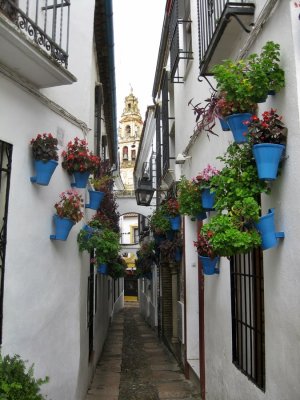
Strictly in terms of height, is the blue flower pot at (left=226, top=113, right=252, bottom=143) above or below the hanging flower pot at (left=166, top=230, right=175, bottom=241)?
above

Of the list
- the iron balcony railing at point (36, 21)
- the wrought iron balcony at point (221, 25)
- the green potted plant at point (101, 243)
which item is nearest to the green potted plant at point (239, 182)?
the wrought iron balcony at point (221, 25)

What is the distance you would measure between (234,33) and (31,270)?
3.33m

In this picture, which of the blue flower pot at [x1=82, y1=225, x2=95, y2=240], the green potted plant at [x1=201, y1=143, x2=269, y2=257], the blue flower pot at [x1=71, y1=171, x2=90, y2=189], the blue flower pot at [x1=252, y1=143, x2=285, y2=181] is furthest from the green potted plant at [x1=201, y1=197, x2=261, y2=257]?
the blue flower pot at [x1=82, y1=225, x2=95, y2=240]

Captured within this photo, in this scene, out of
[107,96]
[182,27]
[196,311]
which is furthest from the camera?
[107,96]

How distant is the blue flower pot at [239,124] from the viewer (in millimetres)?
3707

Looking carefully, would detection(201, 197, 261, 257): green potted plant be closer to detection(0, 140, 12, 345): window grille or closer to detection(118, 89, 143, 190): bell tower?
detection(0, 140, 12, 345): window grille

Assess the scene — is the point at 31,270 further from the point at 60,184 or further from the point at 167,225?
the point at 167,225

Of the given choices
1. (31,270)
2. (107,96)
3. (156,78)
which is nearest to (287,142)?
(31,270)

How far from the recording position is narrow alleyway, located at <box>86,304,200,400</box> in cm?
802

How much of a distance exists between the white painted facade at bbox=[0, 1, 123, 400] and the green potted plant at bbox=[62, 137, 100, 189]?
0.11 m

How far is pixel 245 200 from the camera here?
3.46 meters

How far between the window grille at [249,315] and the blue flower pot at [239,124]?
1.32 m

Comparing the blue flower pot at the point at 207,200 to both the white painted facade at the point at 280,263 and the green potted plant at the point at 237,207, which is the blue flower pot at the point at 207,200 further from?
the green potted plant at the point at 237,207

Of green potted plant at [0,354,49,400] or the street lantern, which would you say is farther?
the street lantern
